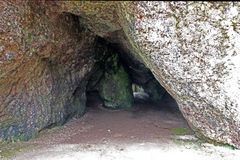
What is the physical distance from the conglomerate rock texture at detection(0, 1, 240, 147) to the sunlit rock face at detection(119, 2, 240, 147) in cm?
1

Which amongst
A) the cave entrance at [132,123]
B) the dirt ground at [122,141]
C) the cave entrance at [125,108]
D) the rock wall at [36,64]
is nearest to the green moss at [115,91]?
the cave entrance at [125,108]

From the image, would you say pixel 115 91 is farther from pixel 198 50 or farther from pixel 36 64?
pixel 198 50

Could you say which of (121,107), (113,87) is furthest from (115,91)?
(121,107)

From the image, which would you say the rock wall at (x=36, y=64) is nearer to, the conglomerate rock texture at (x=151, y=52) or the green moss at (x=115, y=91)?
the conglomerate rock texture at (x=151, y=52)

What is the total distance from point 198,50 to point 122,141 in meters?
1.98

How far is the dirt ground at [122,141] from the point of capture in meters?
4.24

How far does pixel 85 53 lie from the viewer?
6.57 meters

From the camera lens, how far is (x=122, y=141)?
4934 mm

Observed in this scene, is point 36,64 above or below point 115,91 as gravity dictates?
above

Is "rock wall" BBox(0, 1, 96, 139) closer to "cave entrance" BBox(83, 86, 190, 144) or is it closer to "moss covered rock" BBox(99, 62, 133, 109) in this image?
"cave entrance" BBox(83, 86, 190, 144)

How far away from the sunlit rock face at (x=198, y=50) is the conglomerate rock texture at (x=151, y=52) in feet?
0.04

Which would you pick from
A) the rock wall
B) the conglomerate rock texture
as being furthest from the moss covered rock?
the conglomerate rock texture

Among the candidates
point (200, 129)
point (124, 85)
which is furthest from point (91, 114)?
point (200, 129)

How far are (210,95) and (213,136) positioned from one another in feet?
2.43
